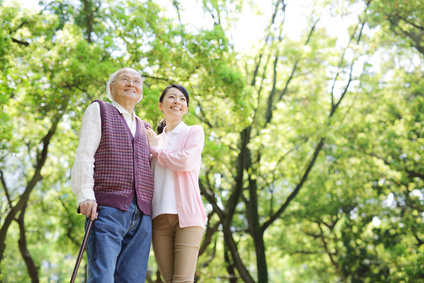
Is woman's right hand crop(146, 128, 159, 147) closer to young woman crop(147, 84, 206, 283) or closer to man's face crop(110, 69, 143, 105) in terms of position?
young woman crop(147, 84, 206, 283)

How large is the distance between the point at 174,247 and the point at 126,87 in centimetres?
118

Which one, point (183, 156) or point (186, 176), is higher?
point (183, 156)

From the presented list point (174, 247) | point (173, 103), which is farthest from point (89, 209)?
point (173, 103)

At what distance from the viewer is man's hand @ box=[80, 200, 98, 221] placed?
242 centimetres

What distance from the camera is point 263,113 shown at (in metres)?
13.4

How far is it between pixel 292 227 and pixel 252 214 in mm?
5564

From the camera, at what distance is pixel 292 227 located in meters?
16.7

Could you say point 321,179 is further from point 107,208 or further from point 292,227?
point 107,208

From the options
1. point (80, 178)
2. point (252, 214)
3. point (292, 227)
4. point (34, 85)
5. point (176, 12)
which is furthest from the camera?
point (292, 227)

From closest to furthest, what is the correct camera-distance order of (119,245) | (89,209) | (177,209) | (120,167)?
(89,209) < (119,245) < (120,167) < (177,209)

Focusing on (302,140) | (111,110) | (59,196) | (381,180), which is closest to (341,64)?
(302,140)

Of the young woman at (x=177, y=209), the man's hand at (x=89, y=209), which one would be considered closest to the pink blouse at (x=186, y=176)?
the young woman at (x=177, y=209)

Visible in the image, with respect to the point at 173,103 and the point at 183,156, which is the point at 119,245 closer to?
the point at 183,156

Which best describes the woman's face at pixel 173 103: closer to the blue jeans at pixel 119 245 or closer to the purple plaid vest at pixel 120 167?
the purple plaid vest at pixel 120 167
